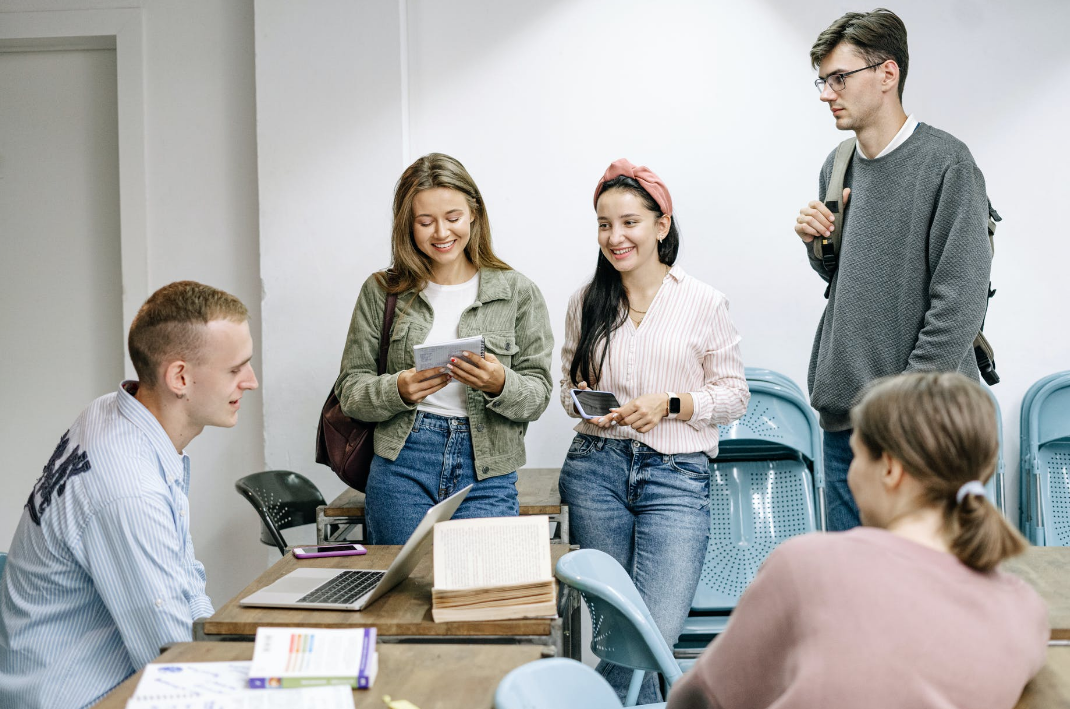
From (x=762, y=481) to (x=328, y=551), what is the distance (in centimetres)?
187

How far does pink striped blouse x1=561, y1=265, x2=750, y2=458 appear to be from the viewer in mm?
3037

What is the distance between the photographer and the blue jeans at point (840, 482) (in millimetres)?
2881

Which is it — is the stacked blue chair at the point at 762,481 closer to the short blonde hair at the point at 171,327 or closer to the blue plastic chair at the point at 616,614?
the blue plastic chair at the point at 616,614

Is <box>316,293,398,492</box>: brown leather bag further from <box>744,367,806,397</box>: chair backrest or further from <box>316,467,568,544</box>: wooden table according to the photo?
<box>744,367,806,397</box>: chair backrest

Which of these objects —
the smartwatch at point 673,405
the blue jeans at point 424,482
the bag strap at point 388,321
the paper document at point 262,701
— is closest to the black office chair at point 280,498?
the blue jeans at point 424,482

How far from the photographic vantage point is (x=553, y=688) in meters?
1.57

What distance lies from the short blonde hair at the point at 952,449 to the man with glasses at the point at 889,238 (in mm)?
1299

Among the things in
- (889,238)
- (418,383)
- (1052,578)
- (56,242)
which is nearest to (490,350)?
(418,383)

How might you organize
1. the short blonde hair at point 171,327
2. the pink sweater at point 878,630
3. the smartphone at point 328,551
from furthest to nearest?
the smartphone at point 328,551
the short blonde hair at point 171,327
the pink sweater at point 878,630

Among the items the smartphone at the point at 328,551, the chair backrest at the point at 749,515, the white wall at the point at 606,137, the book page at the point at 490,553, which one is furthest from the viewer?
the white wall at the point at 606,137

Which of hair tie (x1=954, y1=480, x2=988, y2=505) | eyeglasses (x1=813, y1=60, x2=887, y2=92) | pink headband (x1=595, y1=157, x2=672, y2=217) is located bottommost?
hair tie (x1=954, y1=480, x2=988, y2=505)

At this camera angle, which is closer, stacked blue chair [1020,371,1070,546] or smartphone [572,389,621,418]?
smartphone [572,389,621,418]

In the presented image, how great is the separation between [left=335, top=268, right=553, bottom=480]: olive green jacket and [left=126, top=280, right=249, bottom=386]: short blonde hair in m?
0.80

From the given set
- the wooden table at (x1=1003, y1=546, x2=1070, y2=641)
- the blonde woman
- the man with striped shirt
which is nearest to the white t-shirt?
the blonde woman
